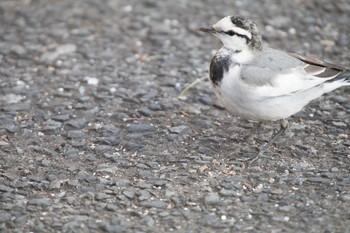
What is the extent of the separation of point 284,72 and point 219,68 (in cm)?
48

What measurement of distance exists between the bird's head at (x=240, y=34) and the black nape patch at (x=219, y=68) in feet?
0.41

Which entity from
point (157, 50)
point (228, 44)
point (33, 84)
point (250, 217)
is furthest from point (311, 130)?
point (33, 84)

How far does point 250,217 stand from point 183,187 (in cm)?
57

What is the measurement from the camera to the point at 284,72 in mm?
Result: 5184

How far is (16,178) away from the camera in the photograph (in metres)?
4.99

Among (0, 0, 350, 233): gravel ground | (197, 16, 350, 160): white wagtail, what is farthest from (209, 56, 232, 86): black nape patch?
(0, 0, 350, 233): gravel ground

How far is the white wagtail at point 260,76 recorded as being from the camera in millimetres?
5090

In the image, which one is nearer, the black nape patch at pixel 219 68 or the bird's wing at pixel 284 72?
the bird's wing at pixel 284 72

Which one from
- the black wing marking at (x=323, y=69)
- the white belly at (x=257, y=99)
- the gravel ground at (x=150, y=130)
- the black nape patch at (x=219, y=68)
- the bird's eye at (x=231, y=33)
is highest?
the bird's eye at (x=231, y=33)

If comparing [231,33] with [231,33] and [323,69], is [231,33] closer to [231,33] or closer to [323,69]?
[231,33]

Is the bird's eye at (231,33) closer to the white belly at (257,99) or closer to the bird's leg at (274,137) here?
the white belly at (257,99)

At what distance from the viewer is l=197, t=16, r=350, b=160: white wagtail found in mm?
5090

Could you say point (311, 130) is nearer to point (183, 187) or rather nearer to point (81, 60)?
point (183, 187)

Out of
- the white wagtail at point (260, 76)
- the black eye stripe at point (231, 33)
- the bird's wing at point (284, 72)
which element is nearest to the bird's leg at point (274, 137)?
the white wagtail at point (260, 76)
